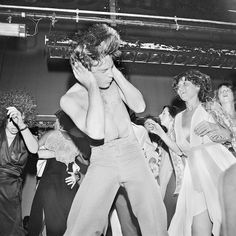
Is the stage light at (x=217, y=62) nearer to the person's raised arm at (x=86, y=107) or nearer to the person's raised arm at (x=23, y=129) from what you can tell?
the person's raised arm at (x=23, y=129)

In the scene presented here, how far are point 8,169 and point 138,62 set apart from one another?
1862 millimetres

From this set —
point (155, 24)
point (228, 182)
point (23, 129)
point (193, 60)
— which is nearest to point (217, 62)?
point (193, 60)

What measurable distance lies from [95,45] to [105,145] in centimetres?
52

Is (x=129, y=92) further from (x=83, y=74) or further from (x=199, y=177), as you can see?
(x=199, y=177)

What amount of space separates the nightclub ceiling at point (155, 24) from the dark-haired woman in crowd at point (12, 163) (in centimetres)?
106

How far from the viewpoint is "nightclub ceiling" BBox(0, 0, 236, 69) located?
374 centimetres

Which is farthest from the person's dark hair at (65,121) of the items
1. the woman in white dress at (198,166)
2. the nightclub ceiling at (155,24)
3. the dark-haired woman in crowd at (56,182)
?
the woman in white dress at (198,166)

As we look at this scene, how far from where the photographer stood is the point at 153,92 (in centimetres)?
410

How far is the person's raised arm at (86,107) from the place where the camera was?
167 cm

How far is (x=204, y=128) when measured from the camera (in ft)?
9.09

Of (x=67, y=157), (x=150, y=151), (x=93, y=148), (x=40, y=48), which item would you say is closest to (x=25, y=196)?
(x=67, y=157)

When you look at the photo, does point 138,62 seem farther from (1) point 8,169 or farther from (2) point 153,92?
(1) point 8,169

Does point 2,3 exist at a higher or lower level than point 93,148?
higher

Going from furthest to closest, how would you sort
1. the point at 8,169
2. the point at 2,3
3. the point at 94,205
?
the point at 2,3, the point at 8,169, the point at 94,205
